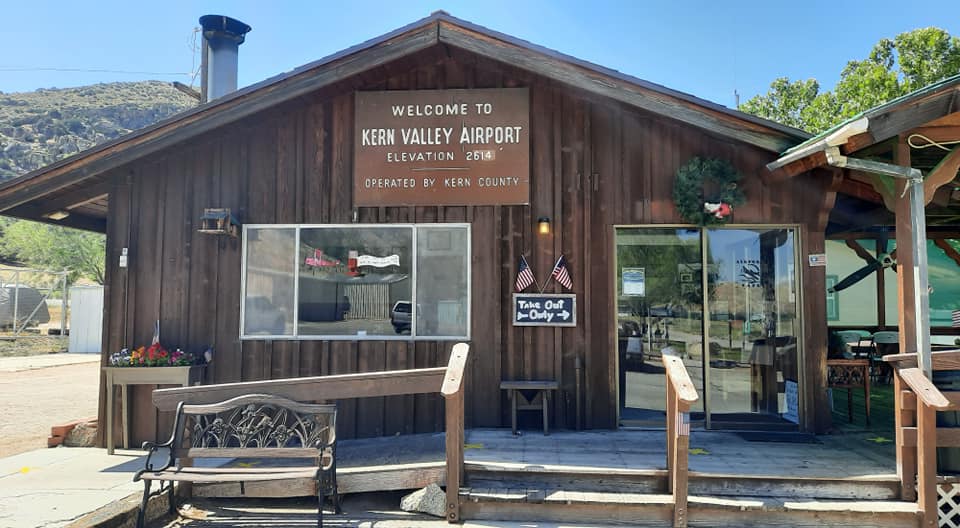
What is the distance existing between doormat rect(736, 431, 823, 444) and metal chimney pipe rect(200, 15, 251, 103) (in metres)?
7.85

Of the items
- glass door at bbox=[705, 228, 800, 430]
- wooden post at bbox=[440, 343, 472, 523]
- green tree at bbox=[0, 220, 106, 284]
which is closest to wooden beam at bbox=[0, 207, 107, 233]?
wooden post at bbox=[440, 343, 472, 523]

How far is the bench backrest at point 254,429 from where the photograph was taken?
4.29 metres

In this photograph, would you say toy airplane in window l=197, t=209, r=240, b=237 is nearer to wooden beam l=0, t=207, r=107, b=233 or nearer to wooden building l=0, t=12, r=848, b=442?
wooden building l=0, t=12, r=848, b=442

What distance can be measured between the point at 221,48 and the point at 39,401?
6472 mm

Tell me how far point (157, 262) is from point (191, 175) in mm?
1024

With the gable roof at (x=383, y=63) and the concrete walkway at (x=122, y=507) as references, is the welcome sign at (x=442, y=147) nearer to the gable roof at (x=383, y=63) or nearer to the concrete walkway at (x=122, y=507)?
the gable roof at (x=383, y=63)

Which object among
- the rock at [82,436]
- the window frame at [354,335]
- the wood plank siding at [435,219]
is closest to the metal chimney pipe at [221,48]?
the wood plank siding at [435,219]

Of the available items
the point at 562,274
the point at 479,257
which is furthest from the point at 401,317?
the point at 562,274

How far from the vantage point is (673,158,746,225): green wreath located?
18.9ft

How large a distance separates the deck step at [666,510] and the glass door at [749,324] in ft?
6.14

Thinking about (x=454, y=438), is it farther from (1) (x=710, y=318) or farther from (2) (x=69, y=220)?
(2) (x=69, y=220)

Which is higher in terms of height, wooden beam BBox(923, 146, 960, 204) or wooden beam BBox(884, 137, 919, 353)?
wooden beam BBox(923, 146, 960, 204)

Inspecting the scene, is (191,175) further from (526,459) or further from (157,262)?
(526,459)

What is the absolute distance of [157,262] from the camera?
20.3 feet
